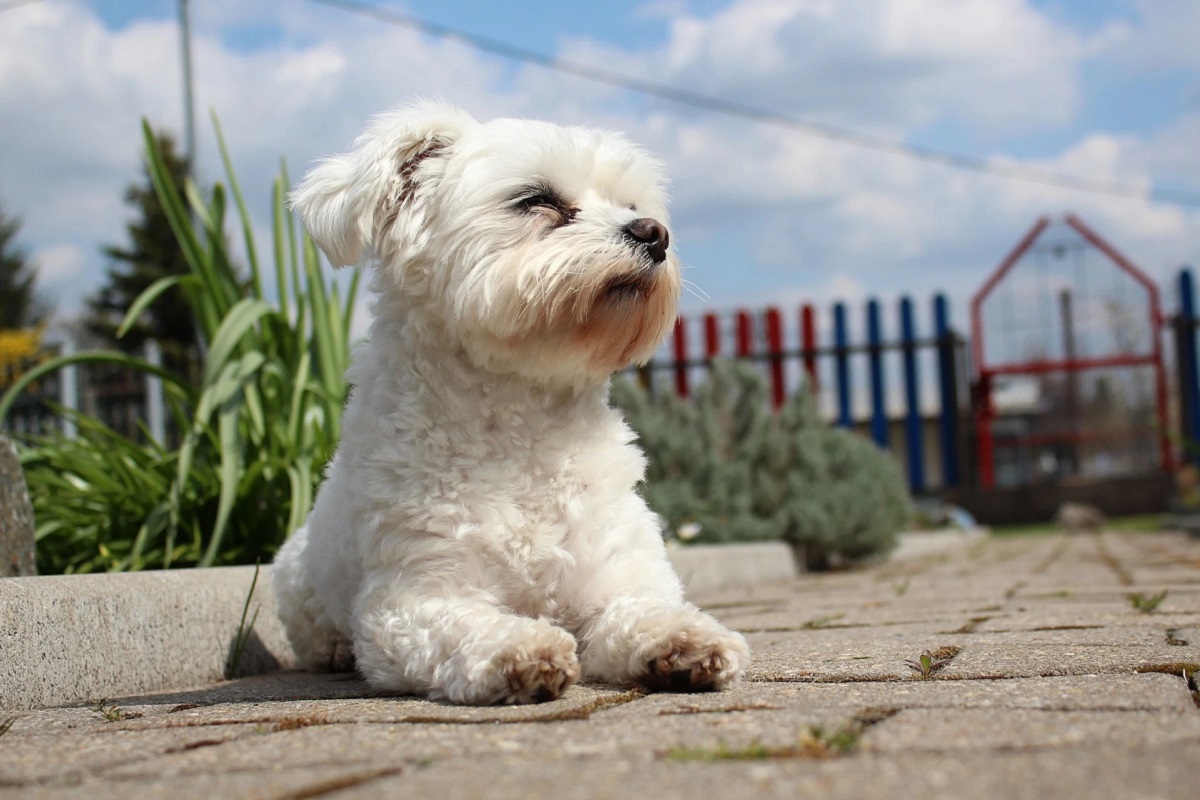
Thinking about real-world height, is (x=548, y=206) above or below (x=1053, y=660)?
above

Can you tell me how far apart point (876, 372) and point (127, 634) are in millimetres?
14929

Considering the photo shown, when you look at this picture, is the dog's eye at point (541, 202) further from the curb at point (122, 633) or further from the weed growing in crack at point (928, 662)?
the curb at point (122, 633)

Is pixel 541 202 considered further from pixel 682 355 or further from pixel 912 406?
pixel 912 406

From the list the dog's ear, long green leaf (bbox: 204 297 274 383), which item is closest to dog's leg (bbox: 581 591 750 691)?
the dog's ear

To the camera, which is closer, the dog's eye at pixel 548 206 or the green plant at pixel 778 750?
the green plant at pixel 778 750

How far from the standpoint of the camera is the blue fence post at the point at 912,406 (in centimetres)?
1719

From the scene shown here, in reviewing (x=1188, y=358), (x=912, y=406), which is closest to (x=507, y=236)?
(x=912, y=406)

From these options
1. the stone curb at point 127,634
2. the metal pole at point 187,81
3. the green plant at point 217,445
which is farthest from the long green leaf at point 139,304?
the metal pole at point 187,81

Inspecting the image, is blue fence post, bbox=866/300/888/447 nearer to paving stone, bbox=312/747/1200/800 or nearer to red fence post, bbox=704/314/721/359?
red fence post, bbox=704/314/721/359

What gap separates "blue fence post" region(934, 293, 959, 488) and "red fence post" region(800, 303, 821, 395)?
5.87 feet

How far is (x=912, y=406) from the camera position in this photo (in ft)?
56.6

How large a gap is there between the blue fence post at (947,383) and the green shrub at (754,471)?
8900 mm

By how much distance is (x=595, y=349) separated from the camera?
115 inches

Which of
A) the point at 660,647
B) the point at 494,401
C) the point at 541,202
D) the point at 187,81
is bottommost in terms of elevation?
the point at 660,647
